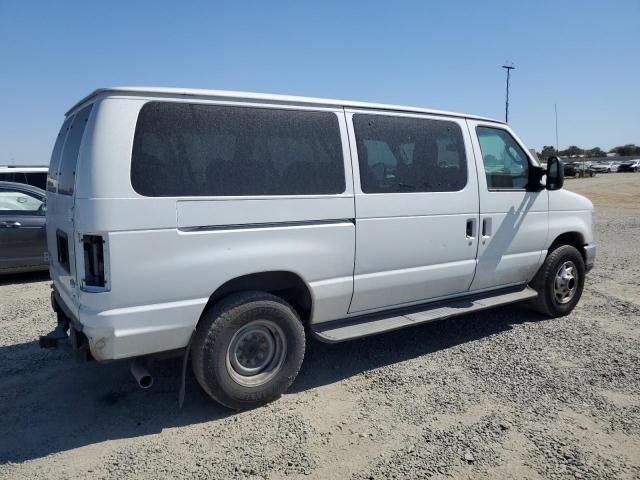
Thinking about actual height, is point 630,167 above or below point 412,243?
above

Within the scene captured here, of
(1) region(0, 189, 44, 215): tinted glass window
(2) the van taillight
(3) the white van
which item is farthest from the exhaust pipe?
(1) region(0, 189, 44, 215): tinted glass window

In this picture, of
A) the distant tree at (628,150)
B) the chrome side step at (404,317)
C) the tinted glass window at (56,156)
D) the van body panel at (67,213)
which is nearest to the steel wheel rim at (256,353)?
the chrome side step at (404,317)

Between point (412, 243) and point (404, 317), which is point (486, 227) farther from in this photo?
point (404, 317)

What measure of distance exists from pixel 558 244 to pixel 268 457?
4291 millimetres

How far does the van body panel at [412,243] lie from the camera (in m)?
4.00

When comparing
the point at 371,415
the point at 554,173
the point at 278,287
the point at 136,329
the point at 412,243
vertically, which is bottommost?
the point at 371,415

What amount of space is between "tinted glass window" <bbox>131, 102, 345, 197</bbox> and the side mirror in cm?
263

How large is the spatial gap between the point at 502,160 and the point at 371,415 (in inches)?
117

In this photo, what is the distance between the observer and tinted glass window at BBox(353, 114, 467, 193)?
4.04 m

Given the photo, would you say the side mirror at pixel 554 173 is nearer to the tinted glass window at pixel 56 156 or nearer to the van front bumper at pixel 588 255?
the van front bumper at pixel 588 255

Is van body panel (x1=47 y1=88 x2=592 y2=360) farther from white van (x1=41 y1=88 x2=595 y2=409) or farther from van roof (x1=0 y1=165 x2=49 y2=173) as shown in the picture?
van roof (x1=0 y1=165 x2=49 y2=173)

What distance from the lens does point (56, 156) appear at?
4.14 meters

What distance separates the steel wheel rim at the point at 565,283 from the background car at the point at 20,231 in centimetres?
706

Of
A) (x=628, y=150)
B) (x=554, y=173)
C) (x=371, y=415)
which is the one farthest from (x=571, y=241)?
(x=628, y=150)
